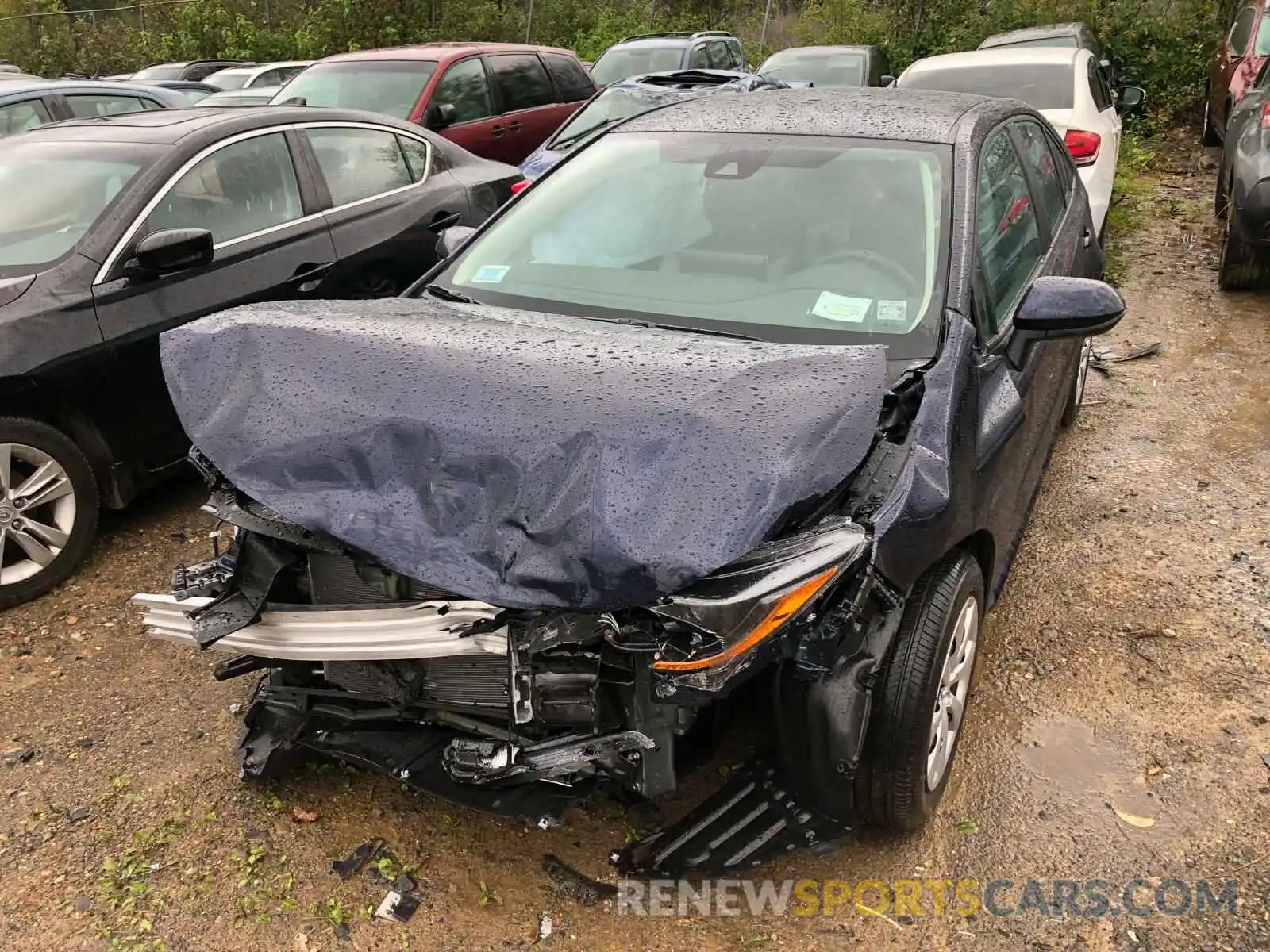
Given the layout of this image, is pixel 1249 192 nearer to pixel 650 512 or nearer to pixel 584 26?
pixel 650 512

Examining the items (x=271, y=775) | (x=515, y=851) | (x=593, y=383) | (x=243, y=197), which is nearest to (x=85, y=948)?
(x=271, y=775)

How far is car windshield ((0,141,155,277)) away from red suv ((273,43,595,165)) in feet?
12.4

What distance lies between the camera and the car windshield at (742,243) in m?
2.84

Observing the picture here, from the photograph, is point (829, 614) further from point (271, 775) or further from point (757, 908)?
point (271, 775)

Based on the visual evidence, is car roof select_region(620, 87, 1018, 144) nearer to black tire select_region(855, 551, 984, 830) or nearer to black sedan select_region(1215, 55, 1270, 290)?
black tire select_region(855, 551, 984, 830)

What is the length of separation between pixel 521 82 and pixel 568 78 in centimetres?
79

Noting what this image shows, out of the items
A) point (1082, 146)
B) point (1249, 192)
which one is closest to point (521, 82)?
point (1082, 146)

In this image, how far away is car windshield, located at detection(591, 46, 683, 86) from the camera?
1241 centimetres

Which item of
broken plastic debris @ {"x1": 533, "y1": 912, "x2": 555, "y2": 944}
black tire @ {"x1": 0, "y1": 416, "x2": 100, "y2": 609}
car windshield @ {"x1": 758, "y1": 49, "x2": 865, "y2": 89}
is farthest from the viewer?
→ car windshield @ {"x1": 758, "y1": 49, "x2": 865, "y2": 89}

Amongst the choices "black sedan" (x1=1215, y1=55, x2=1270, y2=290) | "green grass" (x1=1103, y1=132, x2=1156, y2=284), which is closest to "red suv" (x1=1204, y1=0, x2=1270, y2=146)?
"green grass" (x1=1103, y1=132, x2=1156, y2=284)

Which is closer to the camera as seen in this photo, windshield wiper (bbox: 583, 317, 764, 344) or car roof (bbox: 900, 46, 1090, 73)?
windshield wiper (bbox: 583, 317, 764, 344)

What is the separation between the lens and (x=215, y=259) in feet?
13.8

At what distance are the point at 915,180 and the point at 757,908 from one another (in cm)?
211

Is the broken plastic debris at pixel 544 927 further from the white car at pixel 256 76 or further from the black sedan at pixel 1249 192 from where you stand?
the white car at pixel 256 76
